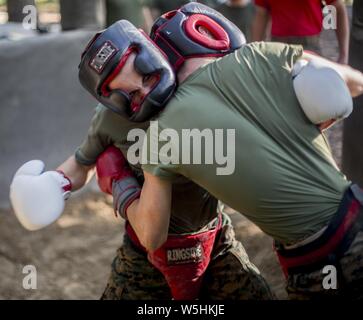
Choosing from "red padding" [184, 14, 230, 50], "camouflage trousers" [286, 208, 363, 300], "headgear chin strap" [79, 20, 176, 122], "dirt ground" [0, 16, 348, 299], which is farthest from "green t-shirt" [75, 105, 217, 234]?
"dirt ground" [0, 16, 348, 299]

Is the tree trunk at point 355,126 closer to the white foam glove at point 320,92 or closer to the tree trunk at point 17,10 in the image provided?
the white foam glove at point 320,92

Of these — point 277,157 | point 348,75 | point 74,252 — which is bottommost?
point 74,252

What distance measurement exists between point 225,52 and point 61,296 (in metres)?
1.98

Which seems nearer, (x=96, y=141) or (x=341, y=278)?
(x=341, y=278)

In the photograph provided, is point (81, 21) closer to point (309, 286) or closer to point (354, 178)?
point (354, 178)

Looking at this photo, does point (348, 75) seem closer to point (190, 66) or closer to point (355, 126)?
point (190, 66)

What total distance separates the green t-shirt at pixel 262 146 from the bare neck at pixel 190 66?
0.50 feet

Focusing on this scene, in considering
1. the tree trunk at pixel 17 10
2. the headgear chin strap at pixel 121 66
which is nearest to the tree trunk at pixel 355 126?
the headgear chin strap at pixel 121 66

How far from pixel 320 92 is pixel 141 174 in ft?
2.75

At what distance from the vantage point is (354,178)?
3.63 metres

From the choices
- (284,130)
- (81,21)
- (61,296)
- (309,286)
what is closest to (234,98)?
(284,130)

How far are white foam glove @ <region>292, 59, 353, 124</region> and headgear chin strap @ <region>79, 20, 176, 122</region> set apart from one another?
406mm

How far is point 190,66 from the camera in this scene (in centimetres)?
234

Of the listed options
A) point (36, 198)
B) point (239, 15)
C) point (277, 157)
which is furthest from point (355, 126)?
point (239, 15)
